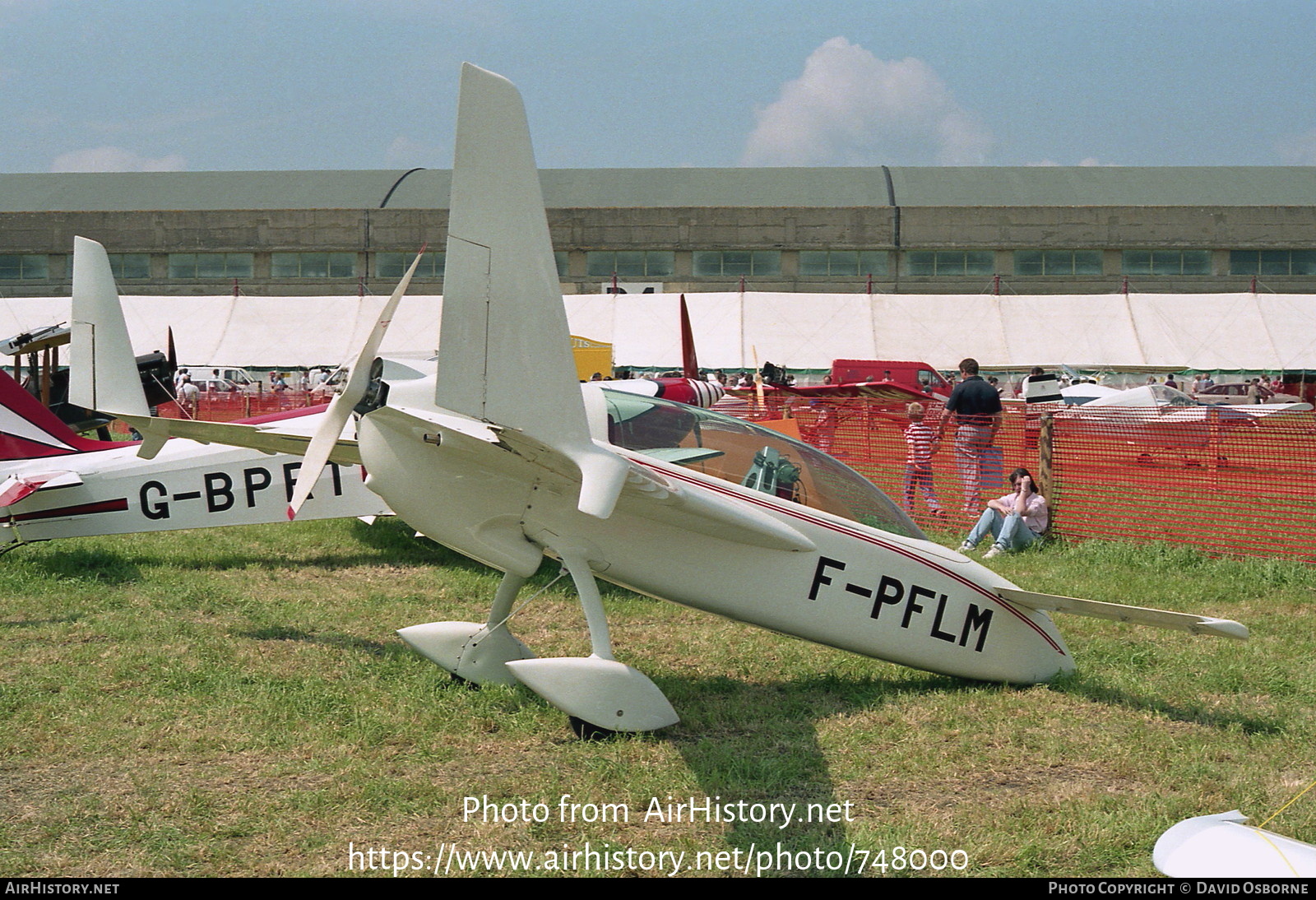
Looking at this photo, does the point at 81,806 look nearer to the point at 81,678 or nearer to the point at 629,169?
the point at 81,678

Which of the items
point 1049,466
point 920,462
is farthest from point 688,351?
point 1049,466

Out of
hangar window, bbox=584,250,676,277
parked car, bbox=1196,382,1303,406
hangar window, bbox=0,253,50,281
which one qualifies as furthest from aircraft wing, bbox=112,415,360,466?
hangar window, bbox=0,253,50,281

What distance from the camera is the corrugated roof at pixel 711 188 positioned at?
52875mm

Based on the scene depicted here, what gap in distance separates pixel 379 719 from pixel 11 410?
599 centimetres

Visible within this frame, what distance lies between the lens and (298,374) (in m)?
35.7

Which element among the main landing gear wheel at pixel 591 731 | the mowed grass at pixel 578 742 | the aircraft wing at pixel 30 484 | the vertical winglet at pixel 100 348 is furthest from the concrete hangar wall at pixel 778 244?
the main landing gear wheel at pixel 591 731

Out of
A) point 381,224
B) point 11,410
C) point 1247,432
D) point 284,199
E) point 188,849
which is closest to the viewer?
point 188,849

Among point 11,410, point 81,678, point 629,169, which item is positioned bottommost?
point 81,678

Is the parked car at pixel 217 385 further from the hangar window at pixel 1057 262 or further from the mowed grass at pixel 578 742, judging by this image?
the hangar window at pixel 1057 262

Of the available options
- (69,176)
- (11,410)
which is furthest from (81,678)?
(69,176)

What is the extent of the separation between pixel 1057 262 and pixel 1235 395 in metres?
16.3

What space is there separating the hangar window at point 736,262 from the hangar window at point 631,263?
1331 millimetres

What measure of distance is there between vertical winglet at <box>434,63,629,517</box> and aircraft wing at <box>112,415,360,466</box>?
2064 mm

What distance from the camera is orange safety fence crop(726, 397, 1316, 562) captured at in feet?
36.2
